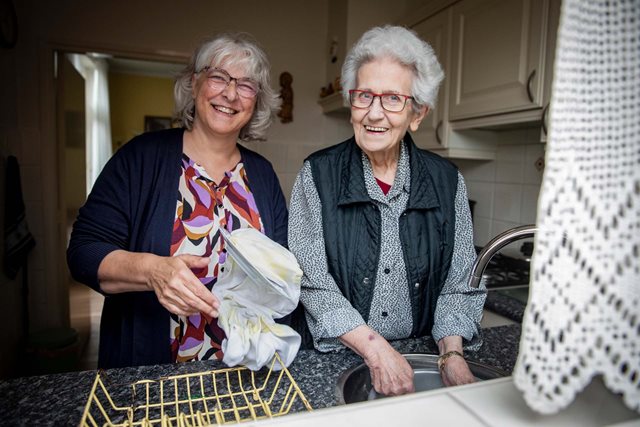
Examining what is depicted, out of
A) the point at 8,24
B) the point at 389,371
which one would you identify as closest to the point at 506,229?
the point at 389,371

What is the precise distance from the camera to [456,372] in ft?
2.80

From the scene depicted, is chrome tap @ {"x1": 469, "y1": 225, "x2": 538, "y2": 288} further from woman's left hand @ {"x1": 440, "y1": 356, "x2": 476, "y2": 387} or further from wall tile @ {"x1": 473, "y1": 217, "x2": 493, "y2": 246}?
wall tile @ {"x1": 473, "y1": 217, "x2": 493, "y2": 246}

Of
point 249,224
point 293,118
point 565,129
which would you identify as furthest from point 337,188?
point 293,118

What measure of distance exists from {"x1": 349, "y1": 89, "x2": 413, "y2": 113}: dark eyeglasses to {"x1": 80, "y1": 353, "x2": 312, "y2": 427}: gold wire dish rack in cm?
59

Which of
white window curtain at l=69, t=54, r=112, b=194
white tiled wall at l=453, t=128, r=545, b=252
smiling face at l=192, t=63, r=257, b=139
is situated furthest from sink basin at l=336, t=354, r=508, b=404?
white window curtain at l=69, t=54, r=112, b=194

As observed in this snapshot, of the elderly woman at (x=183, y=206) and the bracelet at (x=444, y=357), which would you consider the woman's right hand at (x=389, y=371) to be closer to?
the bracelet at (x=444, y=357)

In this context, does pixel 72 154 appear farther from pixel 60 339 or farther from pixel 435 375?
pixel 435 375

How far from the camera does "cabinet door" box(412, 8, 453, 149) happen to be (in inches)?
85.7

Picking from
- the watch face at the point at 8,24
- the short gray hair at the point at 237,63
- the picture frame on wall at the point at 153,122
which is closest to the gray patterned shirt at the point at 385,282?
the short gray hair at the point at 237,63

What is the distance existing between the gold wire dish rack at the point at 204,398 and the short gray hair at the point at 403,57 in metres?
0.67

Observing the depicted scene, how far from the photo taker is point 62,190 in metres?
2.80

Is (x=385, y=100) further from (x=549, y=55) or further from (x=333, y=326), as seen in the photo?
(x=549, y=55)

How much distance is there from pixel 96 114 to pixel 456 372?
234 inches

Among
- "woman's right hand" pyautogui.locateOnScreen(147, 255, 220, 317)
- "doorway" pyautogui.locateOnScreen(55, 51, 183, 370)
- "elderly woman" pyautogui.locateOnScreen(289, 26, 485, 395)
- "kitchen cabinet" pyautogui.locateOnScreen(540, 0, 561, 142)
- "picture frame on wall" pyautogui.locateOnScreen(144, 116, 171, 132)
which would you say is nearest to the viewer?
"woman's right hand" pyautogui.locateOnScreen(147, 255, 220, 317)
